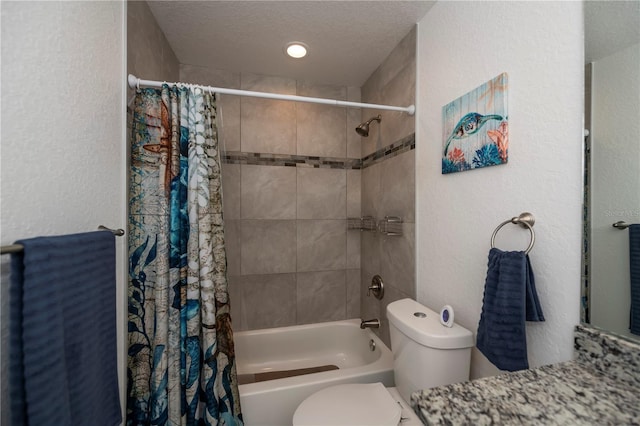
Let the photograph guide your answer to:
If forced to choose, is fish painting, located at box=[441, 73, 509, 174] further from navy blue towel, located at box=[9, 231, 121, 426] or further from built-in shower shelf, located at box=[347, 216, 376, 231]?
navy blue towel, located at box=[9, 231, 121, 426]

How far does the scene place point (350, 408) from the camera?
109cm

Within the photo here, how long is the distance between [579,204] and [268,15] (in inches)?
64.4

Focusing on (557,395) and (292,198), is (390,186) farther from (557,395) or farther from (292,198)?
(557,395)

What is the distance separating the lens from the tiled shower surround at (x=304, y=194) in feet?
6.56

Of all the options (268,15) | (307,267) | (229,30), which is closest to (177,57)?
(229,30)

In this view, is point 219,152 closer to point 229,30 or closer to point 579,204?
point 229,30

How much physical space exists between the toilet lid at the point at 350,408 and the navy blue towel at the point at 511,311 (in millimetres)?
492

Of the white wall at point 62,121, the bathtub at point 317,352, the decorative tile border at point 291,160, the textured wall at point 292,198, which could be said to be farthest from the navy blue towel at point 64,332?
the decorative tile border at point 291,160

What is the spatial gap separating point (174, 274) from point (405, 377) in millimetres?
1133

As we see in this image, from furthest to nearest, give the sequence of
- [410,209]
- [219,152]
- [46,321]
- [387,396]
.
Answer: [410,209] → [219,152] → [387,396] → [46,321]

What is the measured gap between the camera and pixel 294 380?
1.35 m

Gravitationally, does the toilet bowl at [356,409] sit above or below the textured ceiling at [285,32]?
below

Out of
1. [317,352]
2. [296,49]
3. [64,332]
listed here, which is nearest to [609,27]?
[296,49]

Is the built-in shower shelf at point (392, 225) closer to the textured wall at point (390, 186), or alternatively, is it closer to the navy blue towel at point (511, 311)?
the textured wall at point (390, 186)
